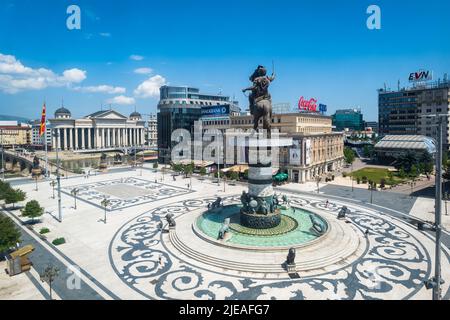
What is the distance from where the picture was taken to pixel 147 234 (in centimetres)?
3691

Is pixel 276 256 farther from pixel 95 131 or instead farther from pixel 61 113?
pixel 61 113

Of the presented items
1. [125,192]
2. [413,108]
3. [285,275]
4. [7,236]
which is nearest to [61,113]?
[125,192]

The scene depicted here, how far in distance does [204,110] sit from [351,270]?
8234 centimetres

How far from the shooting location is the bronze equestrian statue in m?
36.8

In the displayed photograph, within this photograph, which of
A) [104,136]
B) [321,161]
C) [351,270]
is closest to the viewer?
[351,270]

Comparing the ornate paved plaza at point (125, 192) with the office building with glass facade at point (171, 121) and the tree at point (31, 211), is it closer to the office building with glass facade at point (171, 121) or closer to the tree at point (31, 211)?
the tree at point (31, 211)

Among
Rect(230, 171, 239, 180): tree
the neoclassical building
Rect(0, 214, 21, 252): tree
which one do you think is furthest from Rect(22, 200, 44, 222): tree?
the neoclassical building

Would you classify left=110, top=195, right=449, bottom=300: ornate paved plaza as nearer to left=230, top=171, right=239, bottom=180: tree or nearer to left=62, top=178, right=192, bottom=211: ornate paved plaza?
left=62, top=178, right=192, bottom=211: ornate paved plaza

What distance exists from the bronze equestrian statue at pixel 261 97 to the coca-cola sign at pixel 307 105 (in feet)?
148

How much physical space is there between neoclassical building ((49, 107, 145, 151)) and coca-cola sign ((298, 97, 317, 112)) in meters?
118

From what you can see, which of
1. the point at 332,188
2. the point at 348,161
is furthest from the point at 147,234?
the point at 348,161

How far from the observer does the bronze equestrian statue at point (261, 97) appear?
121 ft

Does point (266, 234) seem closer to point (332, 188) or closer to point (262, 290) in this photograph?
point (262, 290)
